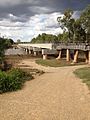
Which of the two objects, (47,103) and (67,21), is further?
(67,21)

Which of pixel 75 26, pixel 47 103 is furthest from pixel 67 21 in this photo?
pixel 47 103

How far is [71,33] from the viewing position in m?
105

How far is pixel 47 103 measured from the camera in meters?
27.2

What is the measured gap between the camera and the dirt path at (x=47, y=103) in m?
23.3

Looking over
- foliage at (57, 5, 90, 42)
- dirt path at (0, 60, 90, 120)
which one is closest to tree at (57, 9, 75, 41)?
foliage at (57, 5, 90, 42)

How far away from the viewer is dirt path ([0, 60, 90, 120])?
917 inches

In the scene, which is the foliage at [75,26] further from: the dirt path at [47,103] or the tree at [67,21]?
the dirt path at [47,103]

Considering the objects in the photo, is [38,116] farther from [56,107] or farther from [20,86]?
[20,86]

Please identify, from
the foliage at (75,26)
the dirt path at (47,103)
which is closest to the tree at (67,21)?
the foliage at (75,26)

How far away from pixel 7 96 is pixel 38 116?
8.52 m

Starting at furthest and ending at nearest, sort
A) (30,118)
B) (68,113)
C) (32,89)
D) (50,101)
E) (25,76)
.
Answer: (25,76), (32,89), (50,101), (68,113), (30,118)

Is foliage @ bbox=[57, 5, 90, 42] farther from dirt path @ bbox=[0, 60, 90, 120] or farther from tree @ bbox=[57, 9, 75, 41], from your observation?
dirt path @ bbox=[0, 60, 90, 120]

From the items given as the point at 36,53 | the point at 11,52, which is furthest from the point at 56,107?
the point at 11,52

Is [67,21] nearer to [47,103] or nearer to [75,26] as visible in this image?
[75,26]
